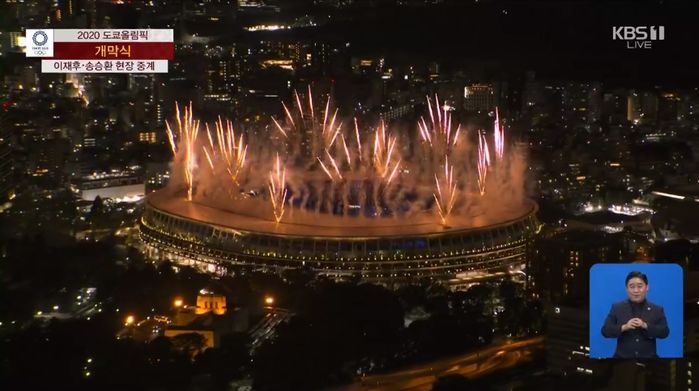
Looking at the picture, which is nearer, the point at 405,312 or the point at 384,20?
the point at 405,312

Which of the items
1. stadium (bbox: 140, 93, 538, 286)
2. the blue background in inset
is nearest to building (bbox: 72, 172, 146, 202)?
stadium (bbox: 140, 93, 538, 286)

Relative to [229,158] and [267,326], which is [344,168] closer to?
[229,158]

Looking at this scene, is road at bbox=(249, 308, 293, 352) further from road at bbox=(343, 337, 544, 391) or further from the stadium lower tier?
the stadium lower tier

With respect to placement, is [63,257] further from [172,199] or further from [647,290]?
[647,290]

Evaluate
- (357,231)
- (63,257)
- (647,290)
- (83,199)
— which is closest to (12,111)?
(83,199)

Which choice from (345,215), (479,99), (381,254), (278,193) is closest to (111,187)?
(278,193)

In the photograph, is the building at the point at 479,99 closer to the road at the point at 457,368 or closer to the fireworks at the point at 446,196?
the fireworks at the point at 446,196

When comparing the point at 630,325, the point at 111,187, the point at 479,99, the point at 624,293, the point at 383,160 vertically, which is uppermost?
the point at 479,99
